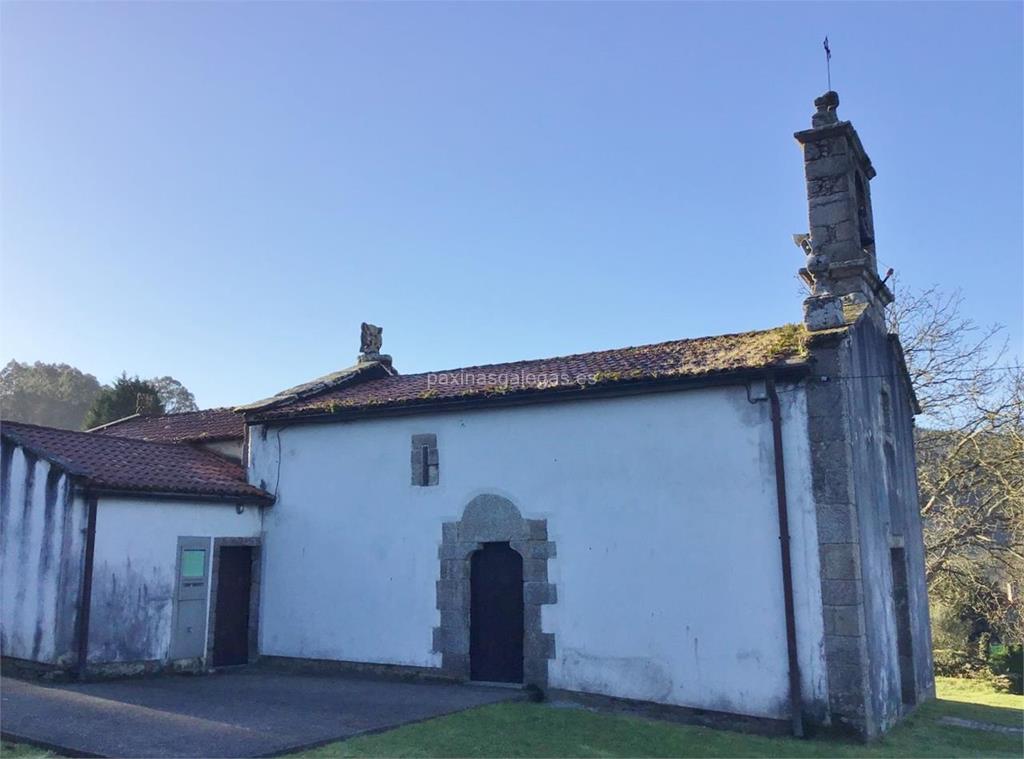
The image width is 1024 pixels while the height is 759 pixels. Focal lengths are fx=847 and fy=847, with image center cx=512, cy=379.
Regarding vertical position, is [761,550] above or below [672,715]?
above

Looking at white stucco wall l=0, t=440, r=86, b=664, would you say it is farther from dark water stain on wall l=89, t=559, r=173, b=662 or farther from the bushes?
the bushes

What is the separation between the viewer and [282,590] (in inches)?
522

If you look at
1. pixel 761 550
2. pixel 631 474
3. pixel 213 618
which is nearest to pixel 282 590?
pixel 213 618

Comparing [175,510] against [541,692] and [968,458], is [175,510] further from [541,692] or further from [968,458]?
[968,458]

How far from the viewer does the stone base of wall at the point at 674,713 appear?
30.7 feet

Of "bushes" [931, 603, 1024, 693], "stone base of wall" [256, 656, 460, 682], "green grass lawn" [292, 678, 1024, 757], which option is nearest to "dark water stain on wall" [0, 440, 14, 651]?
"stone base of wall" [256, 656, 460, 682]

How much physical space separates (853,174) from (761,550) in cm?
556

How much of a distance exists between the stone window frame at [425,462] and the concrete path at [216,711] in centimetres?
279

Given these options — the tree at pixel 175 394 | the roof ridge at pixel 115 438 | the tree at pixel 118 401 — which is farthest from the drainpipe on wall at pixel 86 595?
the tree at pixel 175 394

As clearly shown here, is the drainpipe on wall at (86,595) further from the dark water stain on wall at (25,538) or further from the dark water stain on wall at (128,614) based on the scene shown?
the dark water stain on wall at (25,538)

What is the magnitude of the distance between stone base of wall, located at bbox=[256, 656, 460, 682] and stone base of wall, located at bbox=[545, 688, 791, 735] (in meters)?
1.82

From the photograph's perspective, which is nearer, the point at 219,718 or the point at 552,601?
the point at 219,718

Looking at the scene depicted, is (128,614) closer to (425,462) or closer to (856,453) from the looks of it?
(425,462)

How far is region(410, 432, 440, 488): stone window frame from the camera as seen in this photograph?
1234cm
